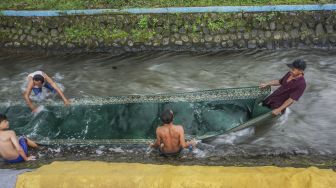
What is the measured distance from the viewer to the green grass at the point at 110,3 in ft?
35.0

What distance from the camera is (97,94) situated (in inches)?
376

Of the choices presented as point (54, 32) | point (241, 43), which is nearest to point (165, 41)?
point (241, 43)

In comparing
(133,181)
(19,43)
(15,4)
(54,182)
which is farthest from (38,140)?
(15,4)

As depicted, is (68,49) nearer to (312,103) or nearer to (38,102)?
(38,102)

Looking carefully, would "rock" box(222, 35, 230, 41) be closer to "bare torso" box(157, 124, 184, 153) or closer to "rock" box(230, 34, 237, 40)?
"rock" box(230, 34, 237, 40)

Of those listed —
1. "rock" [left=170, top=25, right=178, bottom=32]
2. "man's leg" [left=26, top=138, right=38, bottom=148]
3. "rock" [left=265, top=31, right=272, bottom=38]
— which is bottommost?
"man's leg" [left=26, top=138, right=38, bottom=148]

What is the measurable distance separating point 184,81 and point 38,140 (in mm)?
4216

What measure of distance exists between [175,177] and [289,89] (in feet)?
10.7

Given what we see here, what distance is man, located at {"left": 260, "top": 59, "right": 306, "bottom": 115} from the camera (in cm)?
601

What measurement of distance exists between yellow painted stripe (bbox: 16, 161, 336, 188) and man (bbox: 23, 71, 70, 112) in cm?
323

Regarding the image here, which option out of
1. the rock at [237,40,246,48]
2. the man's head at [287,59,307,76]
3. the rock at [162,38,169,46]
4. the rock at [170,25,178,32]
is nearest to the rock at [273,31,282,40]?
the rock at [237,40,246,48]

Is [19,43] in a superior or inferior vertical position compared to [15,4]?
inferior

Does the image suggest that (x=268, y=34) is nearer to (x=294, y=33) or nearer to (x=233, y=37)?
(x=294, y=33)

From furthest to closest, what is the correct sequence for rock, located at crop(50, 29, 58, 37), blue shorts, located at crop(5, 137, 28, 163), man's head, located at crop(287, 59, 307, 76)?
rock, located at crop(50, 29, 58, 37) < blue shorts, located at crop(5, 137, 28, 163) < man's head, located at crop(287, 59, 307, 76)
